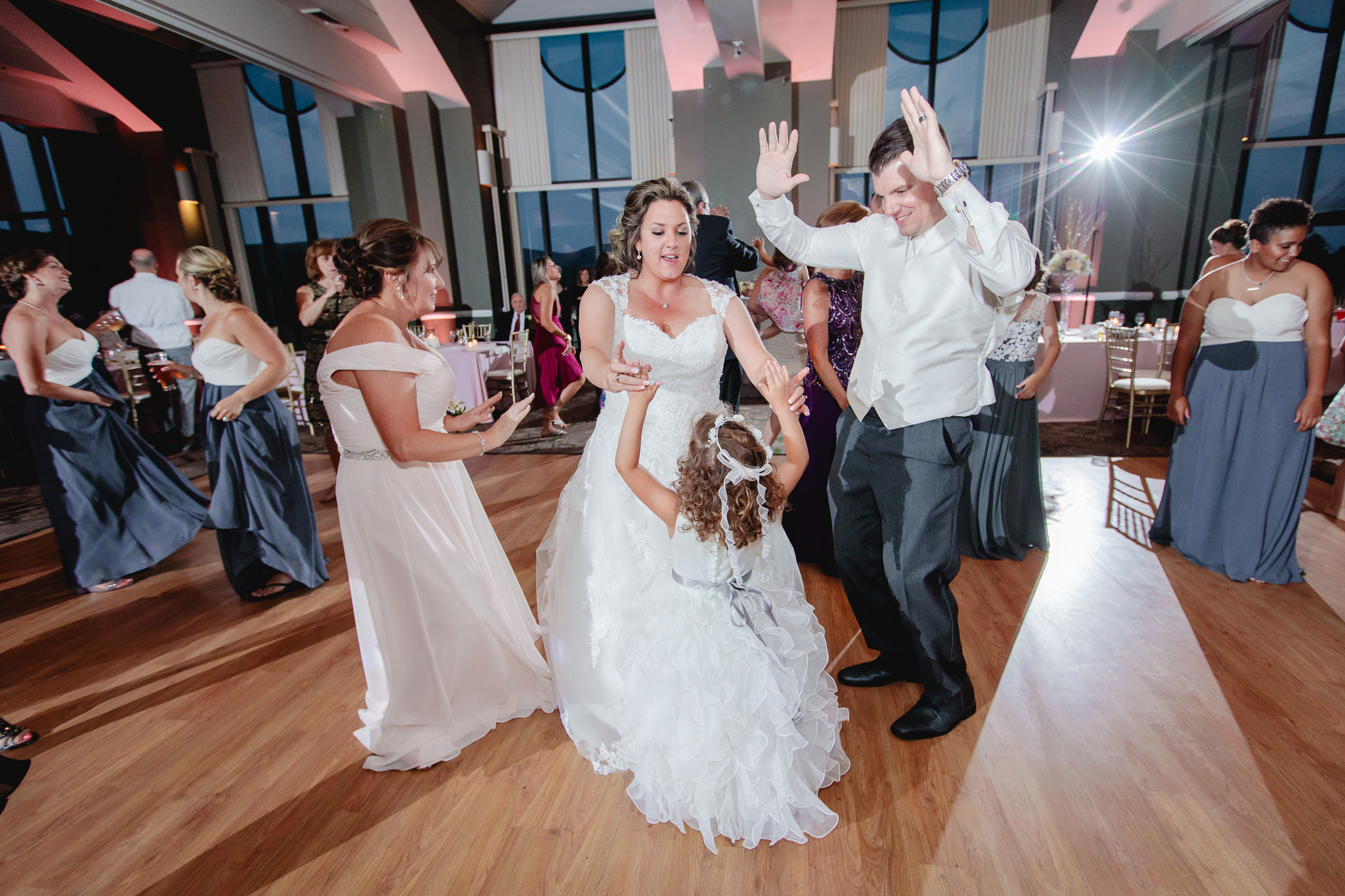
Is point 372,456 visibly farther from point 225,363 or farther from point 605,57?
point 605,57

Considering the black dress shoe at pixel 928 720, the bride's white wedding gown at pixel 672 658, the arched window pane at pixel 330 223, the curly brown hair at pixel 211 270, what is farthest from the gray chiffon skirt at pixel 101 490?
the arched window pane at pixel 330 223

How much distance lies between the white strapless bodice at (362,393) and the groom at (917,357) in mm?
1082

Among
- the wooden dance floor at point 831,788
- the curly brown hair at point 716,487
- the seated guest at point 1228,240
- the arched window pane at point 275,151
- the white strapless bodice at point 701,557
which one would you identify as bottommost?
the wooden dance floor at point 831,788

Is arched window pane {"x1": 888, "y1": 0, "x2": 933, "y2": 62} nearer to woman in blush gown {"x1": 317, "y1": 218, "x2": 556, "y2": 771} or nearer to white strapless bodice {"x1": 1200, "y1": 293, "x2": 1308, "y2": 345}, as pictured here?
white strapless bodice {"x1": 1200, "y1": 293, "x2": 1308, "y2": 345}

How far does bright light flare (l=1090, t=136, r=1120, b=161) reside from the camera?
826cm

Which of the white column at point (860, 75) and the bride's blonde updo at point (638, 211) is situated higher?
the white column at point (860, 75)

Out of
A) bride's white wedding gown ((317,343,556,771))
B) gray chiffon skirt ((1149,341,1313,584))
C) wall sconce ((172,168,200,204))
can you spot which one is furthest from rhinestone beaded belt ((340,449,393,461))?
wall sconce ((172,168,200,204))

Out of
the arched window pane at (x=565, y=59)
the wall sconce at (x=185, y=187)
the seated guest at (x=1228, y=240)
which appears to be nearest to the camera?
the seated guest at (x=1228, y=240)

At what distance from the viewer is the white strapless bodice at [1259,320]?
2660mm

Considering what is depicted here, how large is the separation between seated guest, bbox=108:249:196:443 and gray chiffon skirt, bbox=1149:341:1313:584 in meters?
7.86

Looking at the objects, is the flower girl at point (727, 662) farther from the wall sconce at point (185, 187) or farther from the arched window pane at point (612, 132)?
the wall sconce at point (185, 187)

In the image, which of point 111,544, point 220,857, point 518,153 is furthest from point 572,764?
point 518,153

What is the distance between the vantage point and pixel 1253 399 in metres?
2.81

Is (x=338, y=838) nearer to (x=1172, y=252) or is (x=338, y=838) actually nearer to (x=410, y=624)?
(x=410, y=624)
